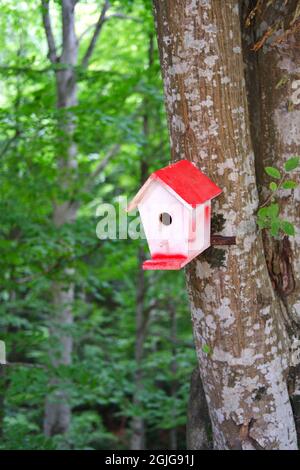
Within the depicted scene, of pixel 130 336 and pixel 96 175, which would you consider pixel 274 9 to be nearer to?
pixel 96 175

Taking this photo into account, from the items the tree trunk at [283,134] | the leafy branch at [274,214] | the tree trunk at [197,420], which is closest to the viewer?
the leafy branch at [274,214]

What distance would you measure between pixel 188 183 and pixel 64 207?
13.6 ft

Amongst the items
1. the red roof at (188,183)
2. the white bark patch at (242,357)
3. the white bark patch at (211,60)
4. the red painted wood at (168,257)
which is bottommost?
the white bark patch at (242,357)

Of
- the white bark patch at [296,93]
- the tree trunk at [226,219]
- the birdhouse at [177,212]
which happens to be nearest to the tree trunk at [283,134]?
the white bark patch at [296,93]

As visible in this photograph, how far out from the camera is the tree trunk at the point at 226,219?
6.21ft

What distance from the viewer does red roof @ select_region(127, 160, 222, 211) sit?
1854 millimetres

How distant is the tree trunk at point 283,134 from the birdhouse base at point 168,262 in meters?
0.43

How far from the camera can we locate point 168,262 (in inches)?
75.3

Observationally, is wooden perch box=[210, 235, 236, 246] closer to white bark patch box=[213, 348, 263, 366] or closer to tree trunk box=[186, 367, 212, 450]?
white bark patch box=[213, 348, 263, 366]

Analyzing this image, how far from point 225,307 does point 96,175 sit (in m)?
4.58

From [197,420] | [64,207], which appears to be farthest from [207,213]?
[64,207]

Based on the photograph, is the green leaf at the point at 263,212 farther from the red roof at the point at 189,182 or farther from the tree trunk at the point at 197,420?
the tree trunk at the point at 197,420
